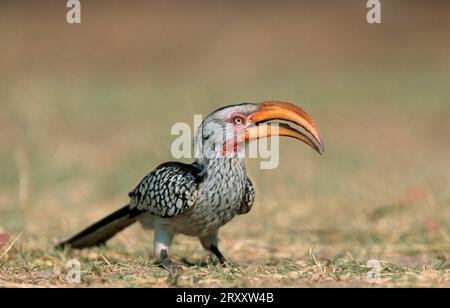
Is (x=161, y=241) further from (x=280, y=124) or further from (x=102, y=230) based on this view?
(x=280, y=124)

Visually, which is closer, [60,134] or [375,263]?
[375,263]

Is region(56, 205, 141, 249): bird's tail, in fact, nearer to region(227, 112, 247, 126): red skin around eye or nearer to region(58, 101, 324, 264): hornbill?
region(58, 101, 324, 264): hornbill

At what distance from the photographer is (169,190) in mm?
5809

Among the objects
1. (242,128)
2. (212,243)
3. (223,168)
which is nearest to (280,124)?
(242,128)

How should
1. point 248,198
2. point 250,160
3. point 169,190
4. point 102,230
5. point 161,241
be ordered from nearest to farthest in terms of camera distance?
point 169,190 < point 248,198 < point 161,241 < point 102,230 < point 250,160

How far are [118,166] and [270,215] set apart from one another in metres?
3.00

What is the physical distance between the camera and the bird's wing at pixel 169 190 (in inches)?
227

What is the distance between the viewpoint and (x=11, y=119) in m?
13.3

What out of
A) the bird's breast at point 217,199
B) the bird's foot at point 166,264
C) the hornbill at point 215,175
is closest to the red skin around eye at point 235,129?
the hornbill at point 215,175

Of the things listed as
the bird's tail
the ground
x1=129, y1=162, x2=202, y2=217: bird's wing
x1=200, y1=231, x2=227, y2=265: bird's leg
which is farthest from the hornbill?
the bird's tail

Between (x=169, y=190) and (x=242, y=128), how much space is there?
26.7 inches

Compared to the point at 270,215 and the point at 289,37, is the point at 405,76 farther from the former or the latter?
the point at 270,215

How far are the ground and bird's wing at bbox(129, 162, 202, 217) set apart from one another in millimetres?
439
